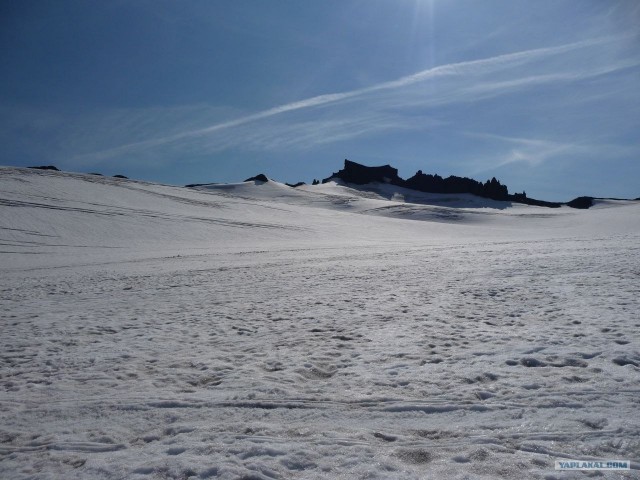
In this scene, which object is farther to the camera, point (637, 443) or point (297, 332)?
point (297, 332)

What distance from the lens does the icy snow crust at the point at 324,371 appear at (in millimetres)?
3994

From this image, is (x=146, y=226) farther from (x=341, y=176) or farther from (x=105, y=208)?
(x=341, y=176)

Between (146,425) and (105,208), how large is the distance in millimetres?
36589

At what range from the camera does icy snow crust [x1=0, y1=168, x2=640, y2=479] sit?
399cm

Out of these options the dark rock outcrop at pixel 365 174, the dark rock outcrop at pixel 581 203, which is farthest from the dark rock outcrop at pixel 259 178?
the dark rock outcrop at pixel 581 203

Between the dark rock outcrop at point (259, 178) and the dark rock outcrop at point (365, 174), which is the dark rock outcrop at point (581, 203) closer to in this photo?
the dark rock outcrop at point (365, 174)

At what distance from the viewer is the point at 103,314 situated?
9.73 meters

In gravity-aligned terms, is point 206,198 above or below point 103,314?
above

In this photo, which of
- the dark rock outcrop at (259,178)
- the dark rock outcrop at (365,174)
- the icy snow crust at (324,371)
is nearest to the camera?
the icy snow crust at (324,371)

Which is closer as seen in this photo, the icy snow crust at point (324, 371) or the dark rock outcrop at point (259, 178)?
the icy snow crust at point (324, 371)

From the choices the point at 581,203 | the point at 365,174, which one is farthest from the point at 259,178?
the point at 581,203

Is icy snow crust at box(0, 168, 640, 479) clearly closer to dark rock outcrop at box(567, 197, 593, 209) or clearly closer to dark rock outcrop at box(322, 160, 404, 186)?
dark rock outcrop at box(567, 197, 593, 209)

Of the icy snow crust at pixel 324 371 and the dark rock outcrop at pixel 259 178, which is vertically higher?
the dark rock outcrop at pixel 259 178

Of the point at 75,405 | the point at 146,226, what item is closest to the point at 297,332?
the point at 75,405
